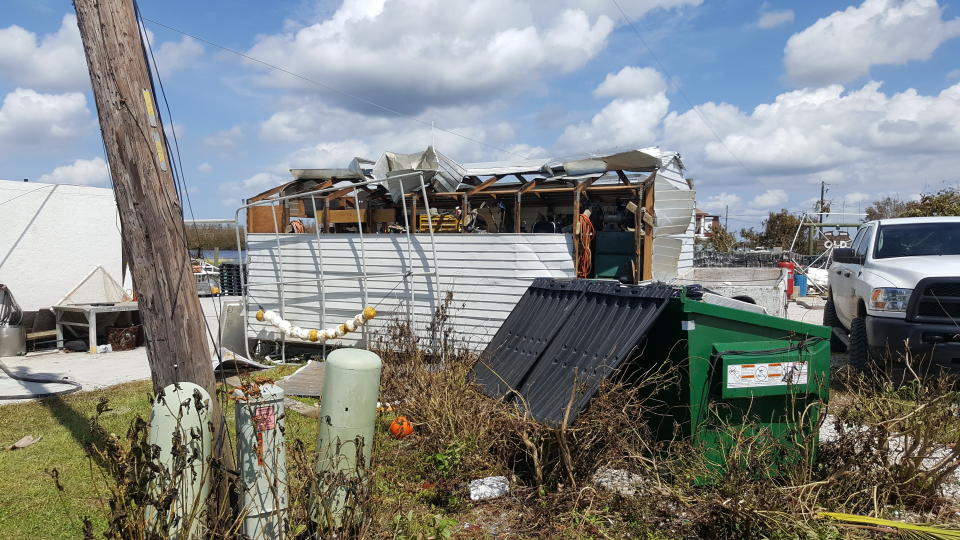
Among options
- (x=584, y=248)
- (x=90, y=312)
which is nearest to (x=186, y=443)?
(x=584, y=248)

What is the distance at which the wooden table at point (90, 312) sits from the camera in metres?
11.1

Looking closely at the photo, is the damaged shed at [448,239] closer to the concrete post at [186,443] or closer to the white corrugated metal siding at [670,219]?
the white corrugated metal siding at [670,219]

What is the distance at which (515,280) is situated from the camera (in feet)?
28.8

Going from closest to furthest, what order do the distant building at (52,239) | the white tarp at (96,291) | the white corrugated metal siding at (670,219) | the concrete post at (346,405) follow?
1. the concrete post at (346,405)
2. the white corrugated metal siding at (670,219)
3. the distant building at (52,239)
4. the white tarp at (96,291)

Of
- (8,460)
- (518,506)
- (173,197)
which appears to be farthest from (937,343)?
(8,460)

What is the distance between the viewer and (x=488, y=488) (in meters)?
4.29

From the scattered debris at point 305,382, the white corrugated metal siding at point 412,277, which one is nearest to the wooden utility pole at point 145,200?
the scattered debris at point 305,382

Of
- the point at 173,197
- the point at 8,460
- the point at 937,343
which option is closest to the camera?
the point at 173,197

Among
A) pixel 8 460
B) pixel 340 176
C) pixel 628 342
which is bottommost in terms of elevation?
pixel 8 460

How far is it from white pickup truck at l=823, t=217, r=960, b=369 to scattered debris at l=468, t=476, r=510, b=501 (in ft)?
11.0

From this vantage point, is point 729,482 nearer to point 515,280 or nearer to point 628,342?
point 628,342

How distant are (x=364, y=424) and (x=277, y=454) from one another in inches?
22.3

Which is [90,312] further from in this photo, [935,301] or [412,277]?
[935,301]

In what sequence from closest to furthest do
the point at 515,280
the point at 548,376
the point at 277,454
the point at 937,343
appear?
the point at 277,454, the point at 548,376, the point at 937,343, the point at 515,280
